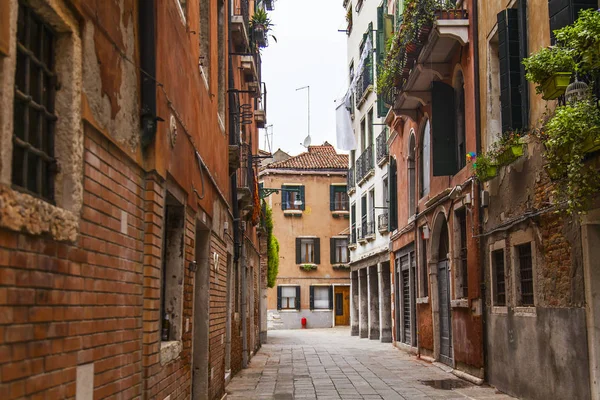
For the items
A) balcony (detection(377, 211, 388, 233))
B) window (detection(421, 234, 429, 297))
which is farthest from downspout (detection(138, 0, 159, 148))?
balcony (detection(377, 211, 388, 233))

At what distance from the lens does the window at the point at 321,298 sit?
143 ft

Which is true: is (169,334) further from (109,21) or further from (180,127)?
(109,21)

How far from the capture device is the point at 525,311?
10812mm

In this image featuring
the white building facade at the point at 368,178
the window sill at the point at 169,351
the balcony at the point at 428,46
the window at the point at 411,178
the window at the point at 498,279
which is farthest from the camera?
the white building facade at the point at 368,178

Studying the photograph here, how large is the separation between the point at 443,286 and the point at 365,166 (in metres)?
14.0

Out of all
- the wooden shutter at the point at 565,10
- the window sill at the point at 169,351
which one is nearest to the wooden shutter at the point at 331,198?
the wooden shutter at the point at 565,10

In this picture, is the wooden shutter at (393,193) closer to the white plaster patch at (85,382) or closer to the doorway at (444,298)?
the doorway at (444,298)

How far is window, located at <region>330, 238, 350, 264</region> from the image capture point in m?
44.6

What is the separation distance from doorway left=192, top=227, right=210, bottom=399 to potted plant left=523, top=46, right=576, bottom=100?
427cm

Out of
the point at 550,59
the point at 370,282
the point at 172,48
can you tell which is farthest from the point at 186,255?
the point at 370,282

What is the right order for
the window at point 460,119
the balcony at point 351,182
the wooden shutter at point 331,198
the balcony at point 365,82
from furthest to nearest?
1. the wooden shutter at point 331,198
2. the balcony at point 351,182
3. the balcony at point 365,82
4. the window at point 460,119

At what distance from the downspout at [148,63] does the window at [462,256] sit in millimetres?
10334

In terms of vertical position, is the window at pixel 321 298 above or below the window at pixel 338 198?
below

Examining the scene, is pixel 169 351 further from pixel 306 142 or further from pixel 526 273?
pixel 306 142
